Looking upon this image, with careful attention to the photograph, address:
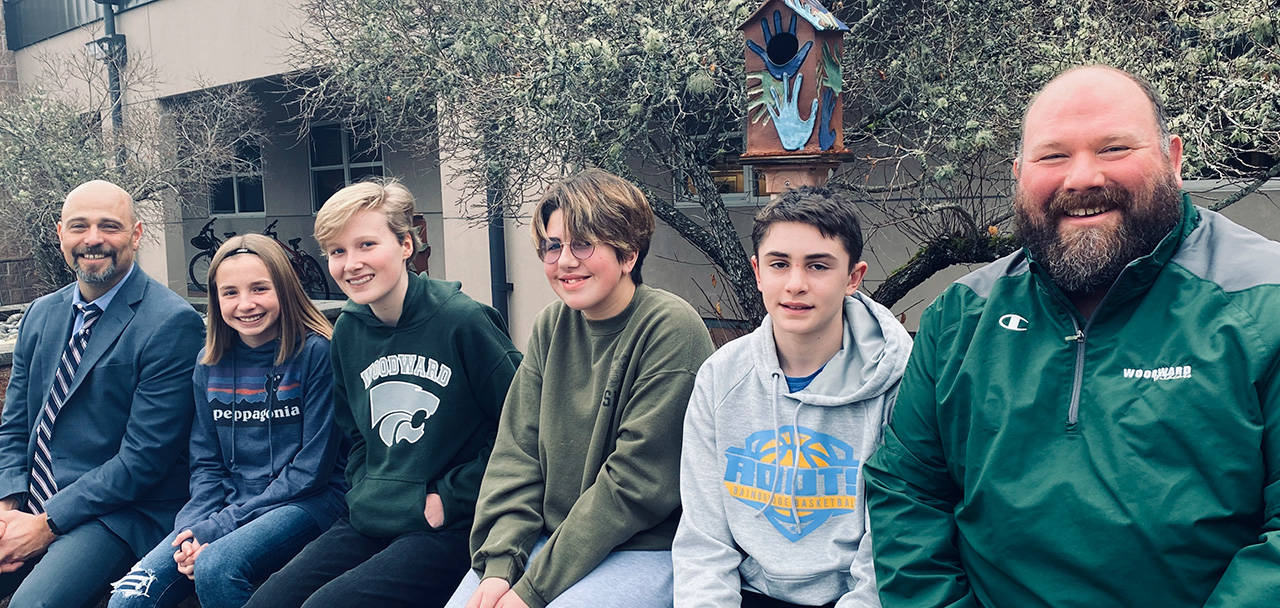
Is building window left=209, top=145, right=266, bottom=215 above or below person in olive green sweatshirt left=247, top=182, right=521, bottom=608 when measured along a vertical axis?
above

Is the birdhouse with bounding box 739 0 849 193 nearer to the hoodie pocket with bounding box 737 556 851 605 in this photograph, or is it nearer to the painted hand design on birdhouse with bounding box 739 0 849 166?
the painted hand design on birdhouse with bounding box 739 0 849 166

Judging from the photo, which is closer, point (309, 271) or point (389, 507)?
point (389, 507)

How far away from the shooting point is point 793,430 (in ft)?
7.57

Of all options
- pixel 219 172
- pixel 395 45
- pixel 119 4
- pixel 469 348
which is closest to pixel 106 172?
pixel 219 172

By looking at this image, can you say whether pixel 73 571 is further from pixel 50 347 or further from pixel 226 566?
pixel 50 347

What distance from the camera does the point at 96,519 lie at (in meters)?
3.22

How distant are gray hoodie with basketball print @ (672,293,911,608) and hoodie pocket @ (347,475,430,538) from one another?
35.2 inches

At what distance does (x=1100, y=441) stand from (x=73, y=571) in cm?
296

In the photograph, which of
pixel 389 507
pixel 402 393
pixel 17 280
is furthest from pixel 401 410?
pixel 17 280

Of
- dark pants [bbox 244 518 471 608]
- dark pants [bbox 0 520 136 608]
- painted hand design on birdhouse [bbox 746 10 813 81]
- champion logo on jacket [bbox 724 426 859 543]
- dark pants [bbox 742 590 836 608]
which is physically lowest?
dark pants [bbox 0 520 136 608]

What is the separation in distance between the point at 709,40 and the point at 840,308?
112 inches

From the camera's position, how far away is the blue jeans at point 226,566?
2836 mm

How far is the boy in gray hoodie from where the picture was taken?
2242mm

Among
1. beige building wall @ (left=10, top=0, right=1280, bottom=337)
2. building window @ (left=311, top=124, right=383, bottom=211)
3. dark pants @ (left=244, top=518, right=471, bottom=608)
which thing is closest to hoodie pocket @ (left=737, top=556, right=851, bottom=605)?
dark pants @ (left=244, top=518, right=471, bottom=608)
